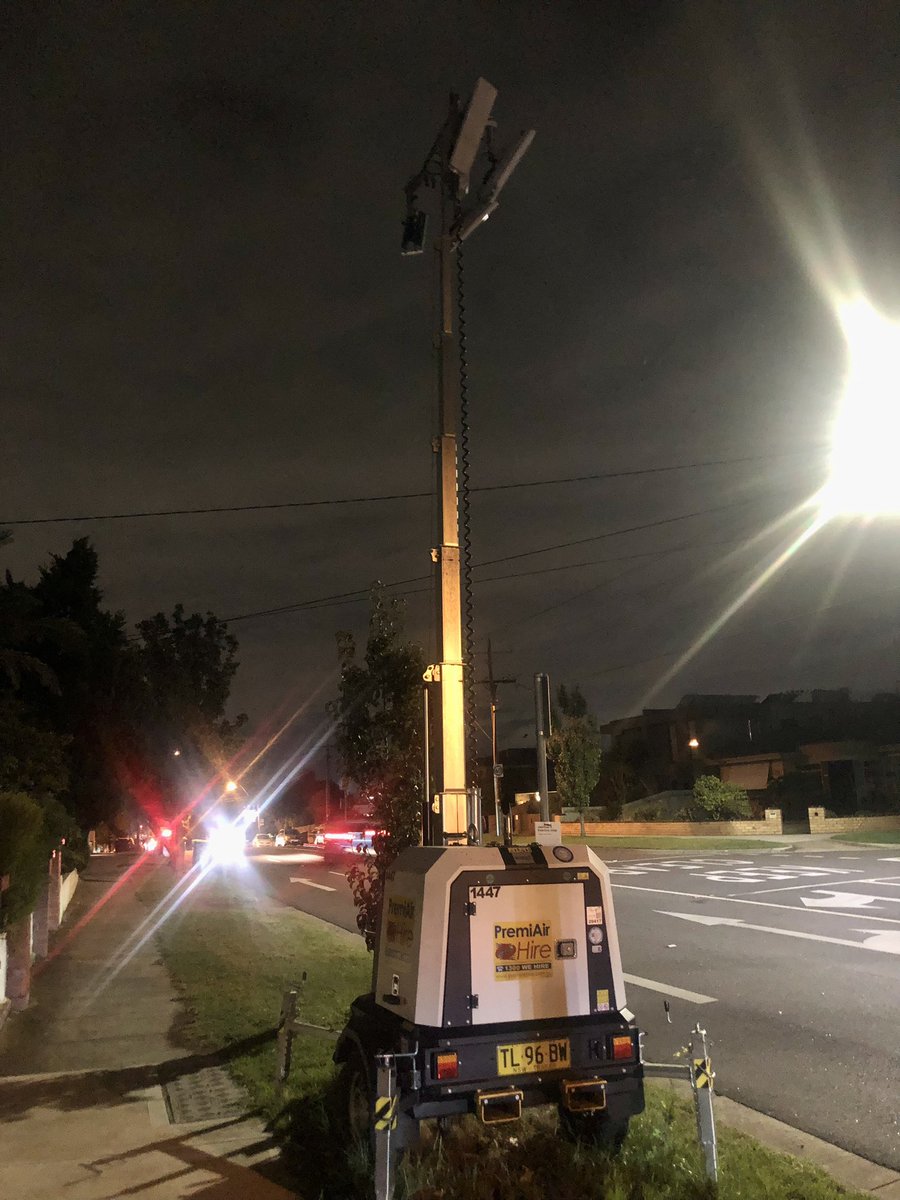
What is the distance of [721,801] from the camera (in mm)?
42031

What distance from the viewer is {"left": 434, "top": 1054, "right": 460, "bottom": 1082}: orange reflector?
176 inches

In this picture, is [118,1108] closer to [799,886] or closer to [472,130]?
[472,130]

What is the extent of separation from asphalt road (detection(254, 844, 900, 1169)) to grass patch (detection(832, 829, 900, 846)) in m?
12.0

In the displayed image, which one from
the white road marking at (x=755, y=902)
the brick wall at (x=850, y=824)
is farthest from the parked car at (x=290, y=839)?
the white road marking at (x=755, y=902)

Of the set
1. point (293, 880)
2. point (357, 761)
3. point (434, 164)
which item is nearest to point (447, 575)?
point (357, 761)

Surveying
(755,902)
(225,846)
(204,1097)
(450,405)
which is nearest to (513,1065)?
(204,1097)

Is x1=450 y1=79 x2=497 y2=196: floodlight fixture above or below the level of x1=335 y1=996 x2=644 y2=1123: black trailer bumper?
above

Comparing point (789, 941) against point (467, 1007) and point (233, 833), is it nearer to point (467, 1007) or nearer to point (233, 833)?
point (467, 1007)

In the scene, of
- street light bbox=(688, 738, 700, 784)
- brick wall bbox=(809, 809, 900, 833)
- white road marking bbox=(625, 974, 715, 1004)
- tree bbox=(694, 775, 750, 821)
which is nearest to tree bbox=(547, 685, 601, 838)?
tree bbox=(694, 775, 750, 821)

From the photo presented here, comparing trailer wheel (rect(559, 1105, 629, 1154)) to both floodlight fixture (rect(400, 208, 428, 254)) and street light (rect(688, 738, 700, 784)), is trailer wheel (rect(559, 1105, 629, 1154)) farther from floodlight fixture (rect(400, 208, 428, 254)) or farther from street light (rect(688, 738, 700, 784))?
street light (rect(688, 738, 700, 784))

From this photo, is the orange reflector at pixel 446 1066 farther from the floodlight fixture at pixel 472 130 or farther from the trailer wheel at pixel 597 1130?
the floodlight fixture at pixel 472 130

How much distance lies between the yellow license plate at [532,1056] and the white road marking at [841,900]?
13122 mm

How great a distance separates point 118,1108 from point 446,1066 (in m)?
2.90

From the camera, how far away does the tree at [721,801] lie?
138ft
